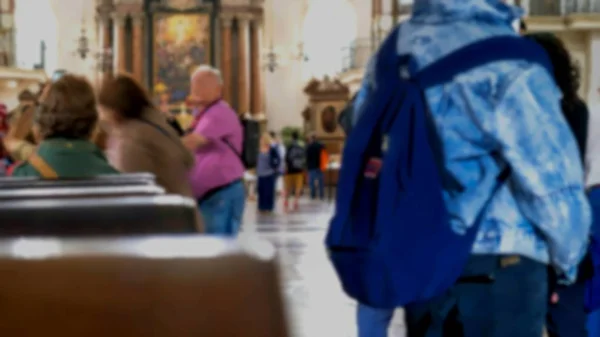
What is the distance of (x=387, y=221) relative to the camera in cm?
254

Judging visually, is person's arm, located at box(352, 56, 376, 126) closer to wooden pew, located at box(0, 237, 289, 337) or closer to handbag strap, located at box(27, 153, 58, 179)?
handbag strap, located at box(27, 153, 58, 179)

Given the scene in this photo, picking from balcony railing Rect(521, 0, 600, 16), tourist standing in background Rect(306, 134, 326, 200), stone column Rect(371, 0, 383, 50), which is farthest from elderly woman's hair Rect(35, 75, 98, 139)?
stone column Rect(371, 0, 383, 50)

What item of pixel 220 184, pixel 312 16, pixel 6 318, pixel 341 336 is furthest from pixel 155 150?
pixel 312 16

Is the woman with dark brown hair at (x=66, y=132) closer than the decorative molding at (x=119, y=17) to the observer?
Yes

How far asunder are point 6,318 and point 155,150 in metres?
4.66

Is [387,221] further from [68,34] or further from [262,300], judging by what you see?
[68,34]

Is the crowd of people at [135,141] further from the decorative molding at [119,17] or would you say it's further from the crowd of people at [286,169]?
the decorative molding at [119,17]

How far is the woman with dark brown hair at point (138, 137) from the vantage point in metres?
5.35

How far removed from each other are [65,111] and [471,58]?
80.2 inches

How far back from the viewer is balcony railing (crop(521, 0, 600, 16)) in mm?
21422

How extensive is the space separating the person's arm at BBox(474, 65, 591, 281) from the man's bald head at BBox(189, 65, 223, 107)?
3.67 metres

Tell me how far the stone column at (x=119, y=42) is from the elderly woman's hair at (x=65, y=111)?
28.9 meters

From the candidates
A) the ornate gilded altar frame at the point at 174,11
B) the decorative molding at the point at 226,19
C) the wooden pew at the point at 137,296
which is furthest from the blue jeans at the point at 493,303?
the ornate gilded altar frame at the point at 174,11

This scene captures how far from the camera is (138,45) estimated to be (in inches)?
1307
